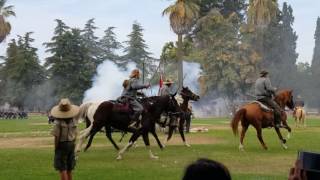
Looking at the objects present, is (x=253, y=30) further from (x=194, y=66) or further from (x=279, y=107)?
(x=279, y=107)

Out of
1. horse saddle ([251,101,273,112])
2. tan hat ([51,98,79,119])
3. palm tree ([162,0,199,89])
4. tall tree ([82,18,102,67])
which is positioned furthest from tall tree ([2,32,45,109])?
tan hat ([51,98,79,119])

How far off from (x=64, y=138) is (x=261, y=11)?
Result: 46721 millimetres

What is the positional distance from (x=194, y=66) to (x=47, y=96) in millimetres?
26535

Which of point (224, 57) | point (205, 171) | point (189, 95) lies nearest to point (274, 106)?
point (189, 95)

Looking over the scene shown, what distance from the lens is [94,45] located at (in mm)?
87375

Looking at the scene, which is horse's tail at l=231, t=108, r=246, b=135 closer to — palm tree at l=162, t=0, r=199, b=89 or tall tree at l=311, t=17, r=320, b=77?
palm tree at l=162, t=0, r=199, b=89

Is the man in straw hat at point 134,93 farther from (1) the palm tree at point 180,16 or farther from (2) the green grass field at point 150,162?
(1) the palm tree at point 180,16

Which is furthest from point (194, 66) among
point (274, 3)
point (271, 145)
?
point (271, 145)

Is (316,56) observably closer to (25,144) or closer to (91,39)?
(91,39)

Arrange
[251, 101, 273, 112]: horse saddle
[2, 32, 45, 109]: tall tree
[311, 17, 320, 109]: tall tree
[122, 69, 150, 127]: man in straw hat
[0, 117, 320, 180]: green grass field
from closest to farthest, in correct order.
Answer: [0, 117, 320, 180]: green grass field
[122, 69, 150, 127]: man in straw hat
[251, 101, 273, 112]: horse saddle
[2, 32, 45, 109]: tall tree
[311, 17, 320, 109]: tall tree

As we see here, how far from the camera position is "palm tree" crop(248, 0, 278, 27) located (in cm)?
5534

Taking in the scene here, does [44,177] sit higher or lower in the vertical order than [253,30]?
lower

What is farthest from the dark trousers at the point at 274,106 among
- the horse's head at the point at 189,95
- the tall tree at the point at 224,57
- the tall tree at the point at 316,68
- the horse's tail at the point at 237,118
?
the tall tree at the point at 316,68

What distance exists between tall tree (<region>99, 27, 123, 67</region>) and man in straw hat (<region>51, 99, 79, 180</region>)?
73.4 m
